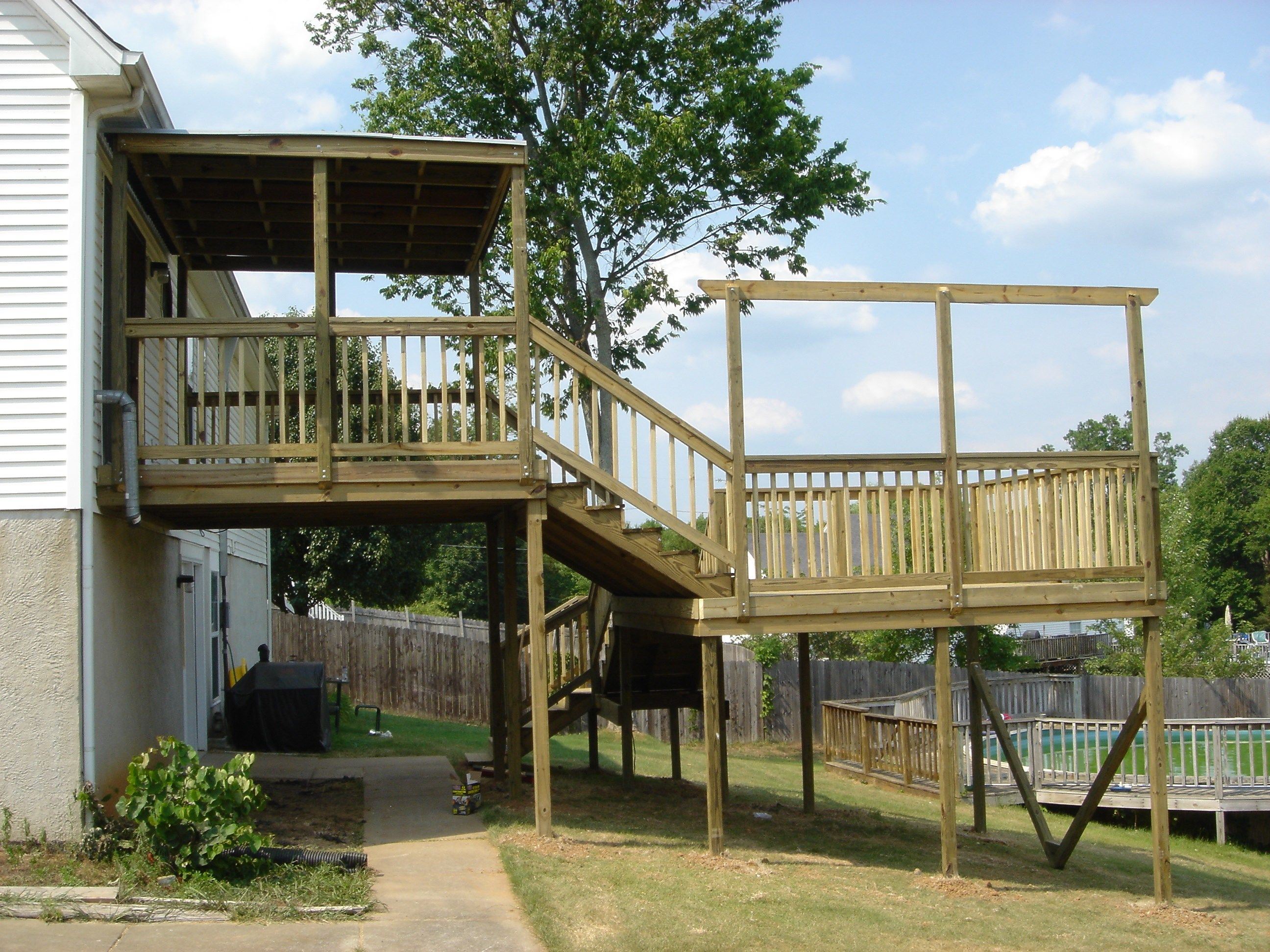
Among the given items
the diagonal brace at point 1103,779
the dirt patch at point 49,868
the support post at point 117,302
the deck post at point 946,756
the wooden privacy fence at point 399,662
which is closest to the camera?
the dirt patch at point 49,868

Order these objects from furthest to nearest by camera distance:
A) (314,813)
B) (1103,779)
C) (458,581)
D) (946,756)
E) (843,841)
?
(458,581) → (843,841) → (1103,779) → (314,813) → (946,756)

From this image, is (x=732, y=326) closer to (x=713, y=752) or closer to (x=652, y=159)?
(x=713, y=752)

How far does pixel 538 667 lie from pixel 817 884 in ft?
9.12

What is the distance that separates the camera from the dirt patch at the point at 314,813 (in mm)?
9312

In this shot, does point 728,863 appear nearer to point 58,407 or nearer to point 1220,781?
point 58,407

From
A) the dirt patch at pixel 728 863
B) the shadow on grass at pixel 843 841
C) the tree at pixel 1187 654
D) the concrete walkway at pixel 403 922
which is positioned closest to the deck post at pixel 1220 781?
the shadow on grass at pixel 843 841

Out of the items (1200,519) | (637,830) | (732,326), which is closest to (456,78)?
(732,326)

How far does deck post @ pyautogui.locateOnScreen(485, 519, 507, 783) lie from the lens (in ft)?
41.6

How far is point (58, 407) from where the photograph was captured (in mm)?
8359

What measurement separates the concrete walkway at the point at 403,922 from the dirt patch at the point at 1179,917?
5318 millimetres

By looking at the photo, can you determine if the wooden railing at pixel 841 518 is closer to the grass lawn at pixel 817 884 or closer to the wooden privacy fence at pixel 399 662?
the grass lawn at pixel 817 884

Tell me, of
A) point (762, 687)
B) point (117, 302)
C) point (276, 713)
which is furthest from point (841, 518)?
point (762, 687)

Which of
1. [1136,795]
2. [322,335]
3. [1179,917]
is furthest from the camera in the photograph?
[1136,795]

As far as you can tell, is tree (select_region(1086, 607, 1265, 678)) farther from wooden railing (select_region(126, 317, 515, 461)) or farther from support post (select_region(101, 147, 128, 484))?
support post (select_region(101, 147, 128, 484))
